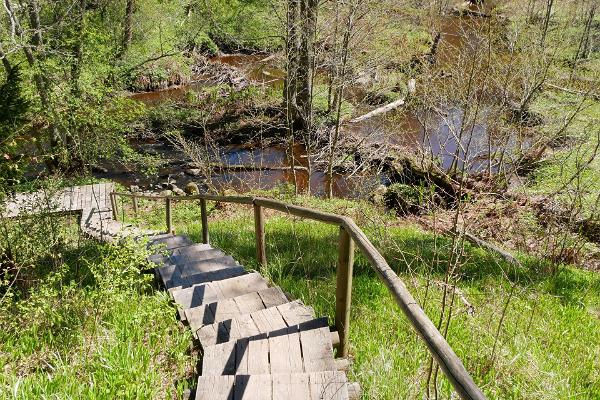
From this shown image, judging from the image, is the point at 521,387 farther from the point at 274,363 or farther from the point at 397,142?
the point at 397,142

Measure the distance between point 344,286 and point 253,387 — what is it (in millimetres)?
1012

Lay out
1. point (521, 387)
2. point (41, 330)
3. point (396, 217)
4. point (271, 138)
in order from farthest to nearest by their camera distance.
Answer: point (271, 138) < point (396, 217) < point (41, 330) < point (521, 387)

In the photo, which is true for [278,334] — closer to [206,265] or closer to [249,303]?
[249,303]

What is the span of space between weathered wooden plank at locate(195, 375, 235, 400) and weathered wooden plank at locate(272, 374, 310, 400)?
0.28m

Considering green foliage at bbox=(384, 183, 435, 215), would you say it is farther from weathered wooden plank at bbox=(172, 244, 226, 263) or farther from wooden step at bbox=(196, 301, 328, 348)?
wooden step at bbox=(196, 301, 328, 348)

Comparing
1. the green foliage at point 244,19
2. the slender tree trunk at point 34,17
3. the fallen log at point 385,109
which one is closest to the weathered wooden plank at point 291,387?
the slender tree trunk at point 34,17

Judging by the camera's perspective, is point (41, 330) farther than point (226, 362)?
Yes

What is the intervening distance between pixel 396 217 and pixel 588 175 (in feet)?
17.6

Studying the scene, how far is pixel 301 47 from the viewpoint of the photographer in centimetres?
1463

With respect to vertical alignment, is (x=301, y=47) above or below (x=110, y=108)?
above

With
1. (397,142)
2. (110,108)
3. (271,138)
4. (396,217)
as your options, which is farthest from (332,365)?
(271,138)

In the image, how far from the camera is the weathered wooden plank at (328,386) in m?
2.72

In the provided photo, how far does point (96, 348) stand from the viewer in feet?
11.3

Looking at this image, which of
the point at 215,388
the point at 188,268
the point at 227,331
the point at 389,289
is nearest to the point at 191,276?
the point at 188,268
